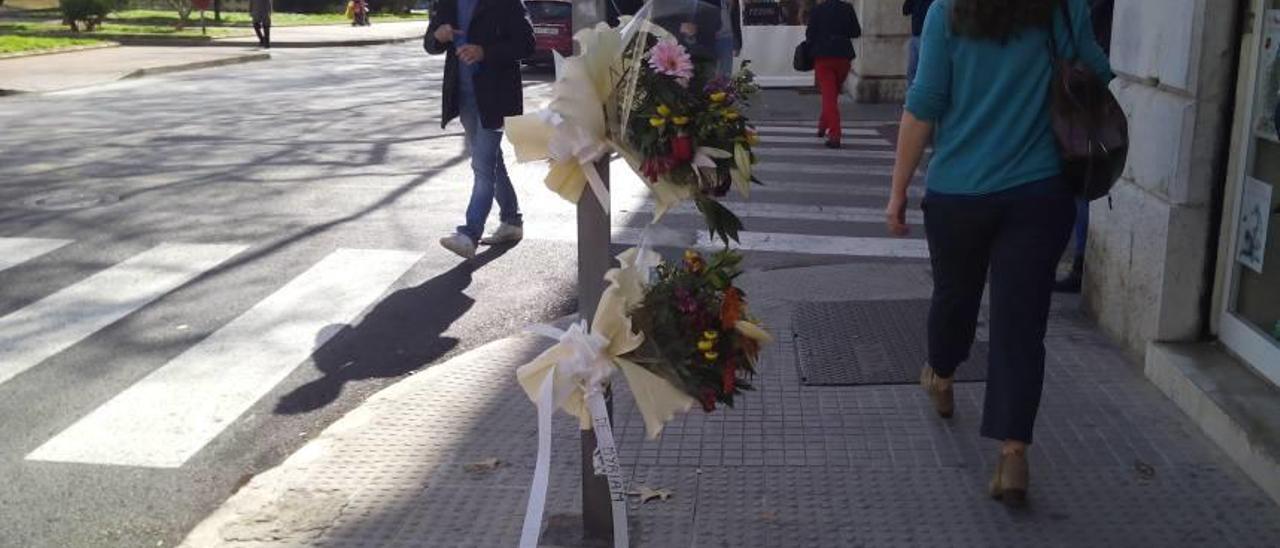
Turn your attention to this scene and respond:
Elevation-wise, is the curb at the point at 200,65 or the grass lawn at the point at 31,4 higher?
the grass lawn at the point at 31,4

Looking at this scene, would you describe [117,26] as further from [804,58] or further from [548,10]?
[804,58]

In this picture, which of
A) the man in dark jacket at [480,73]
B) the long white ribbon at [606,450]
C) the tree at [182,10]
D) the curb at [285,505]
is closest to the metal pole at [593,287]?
the long white ribbon at [606,450]

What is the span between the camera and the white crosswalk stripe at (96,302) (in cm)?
636

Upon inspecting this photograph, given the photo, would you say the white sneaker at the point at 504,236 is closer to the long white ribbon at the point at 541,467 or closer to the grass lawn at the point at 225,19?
the long white ribbon at the point at 541,467

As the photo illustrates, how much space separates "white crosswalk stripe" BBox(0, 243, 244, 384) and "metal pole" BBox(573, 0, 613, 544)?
10.9ft

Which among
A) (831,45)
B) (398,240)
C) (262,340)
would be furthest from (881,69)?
(262,340)

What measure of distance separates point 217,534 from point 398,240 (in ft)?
15.6

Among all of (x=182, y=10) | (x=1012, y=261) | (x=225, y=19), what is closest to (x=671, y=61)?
(x=1012, y=261)

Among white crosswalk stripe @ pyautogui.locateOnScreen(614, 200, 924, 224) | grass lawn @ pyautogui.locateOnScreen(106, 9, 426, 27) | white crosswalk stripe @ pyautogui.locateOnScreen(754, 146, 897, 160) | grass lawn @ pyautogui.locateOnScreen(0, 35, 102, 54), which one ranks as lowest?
white crosswalk stripe @ pyautogui.locateOnScreen(614, 200, 924, 224)

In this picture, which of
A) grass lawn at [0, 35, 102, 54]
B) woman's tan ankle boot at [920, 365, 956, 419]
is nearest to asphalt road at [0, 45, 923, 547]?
woman's tan ankle boot at [920, 365, 956, 419]

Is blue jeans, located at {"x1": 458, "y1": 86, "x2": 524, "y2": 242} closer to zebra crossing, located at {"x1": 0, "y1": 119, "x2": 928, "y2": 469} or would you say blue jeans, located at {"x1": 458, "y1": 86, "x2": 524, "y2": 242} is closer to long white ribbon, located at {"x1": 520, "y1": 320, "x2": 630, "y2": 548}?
zebra crossing, located at {"x1": 0, "y1": 119, "x2": 928, "y2": 469}

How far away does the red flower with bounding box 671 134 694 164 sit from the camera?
3.41 meters

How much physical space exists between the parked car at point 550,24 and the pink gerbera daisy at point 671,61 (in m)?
21.5

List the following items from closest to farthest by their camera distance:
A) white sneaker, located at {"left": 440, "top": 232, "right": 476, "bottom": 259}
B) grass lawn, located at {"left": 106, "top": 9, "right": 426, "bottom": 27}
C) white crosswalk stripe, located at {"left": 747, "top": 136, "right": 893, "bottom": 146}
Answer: white sneaker, located at {"left": 440, "top": 232, "right": 476, "bottom": 259}
white crosswalk stripe, located at {"left": 747, "top": 136, "right": 893, "bottom": 146}
grass lawn, located at {"left": 106, "top": 9, "right": 426, "bottom": 27}
